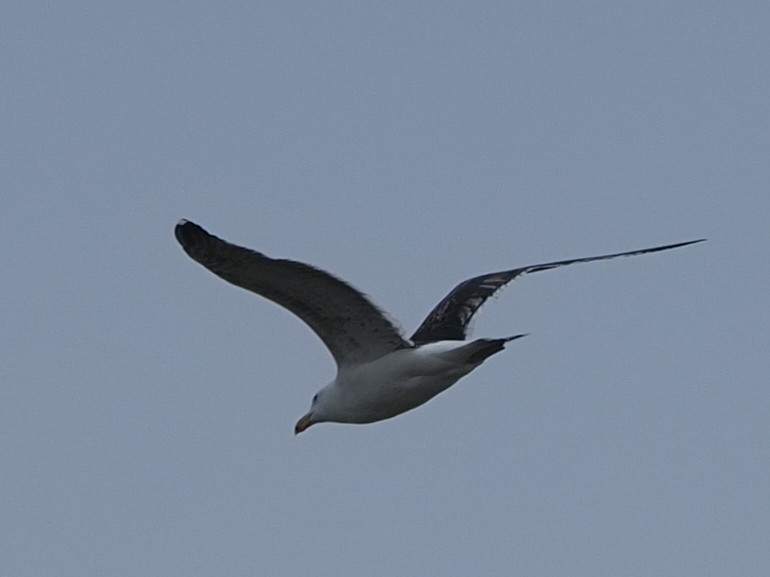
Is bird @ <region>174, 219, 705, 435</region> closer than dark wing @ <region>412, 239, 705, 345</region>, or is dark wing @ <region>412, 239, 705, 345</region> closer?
bird @ <region>174, 219, 705, 435</region>

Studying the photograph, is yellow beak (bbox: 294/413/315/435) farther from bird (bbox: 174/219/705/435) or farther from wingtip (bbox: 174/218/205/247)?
wingtip (bbox: 174/218/205/247)

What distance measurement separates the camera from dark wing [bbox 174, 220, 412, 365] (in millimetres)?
19719

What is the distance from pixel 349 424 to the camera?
22.3m

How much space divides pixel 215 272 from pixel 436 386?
2694 mm

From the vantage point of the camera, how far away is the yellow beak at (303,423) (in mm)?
22984

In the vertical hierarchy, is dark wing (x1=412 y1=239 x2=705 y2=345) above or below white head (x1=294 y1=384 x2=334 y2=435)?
above

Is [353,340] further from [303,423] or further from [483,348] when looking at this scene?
[303,423]

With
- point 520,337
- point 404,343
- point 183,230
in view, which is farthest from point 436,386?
point 183,230

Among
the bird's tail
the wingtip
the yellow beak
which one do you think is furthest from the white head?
the wingtip

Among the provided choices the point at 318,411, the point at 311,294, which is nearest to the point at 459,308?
the point at 318,411

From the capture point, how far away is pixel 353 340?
21.3 metres

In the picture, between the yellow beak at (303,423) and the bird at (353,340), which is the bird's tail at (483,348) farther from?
the yellow beak at (303,423)

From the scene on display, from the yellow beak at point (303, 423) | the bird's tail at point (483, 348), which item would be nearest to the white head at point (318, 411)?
the yellow beak at point (303, 423)

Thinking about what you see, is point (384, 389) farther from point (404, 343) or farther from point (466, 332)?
point (466, 332)
